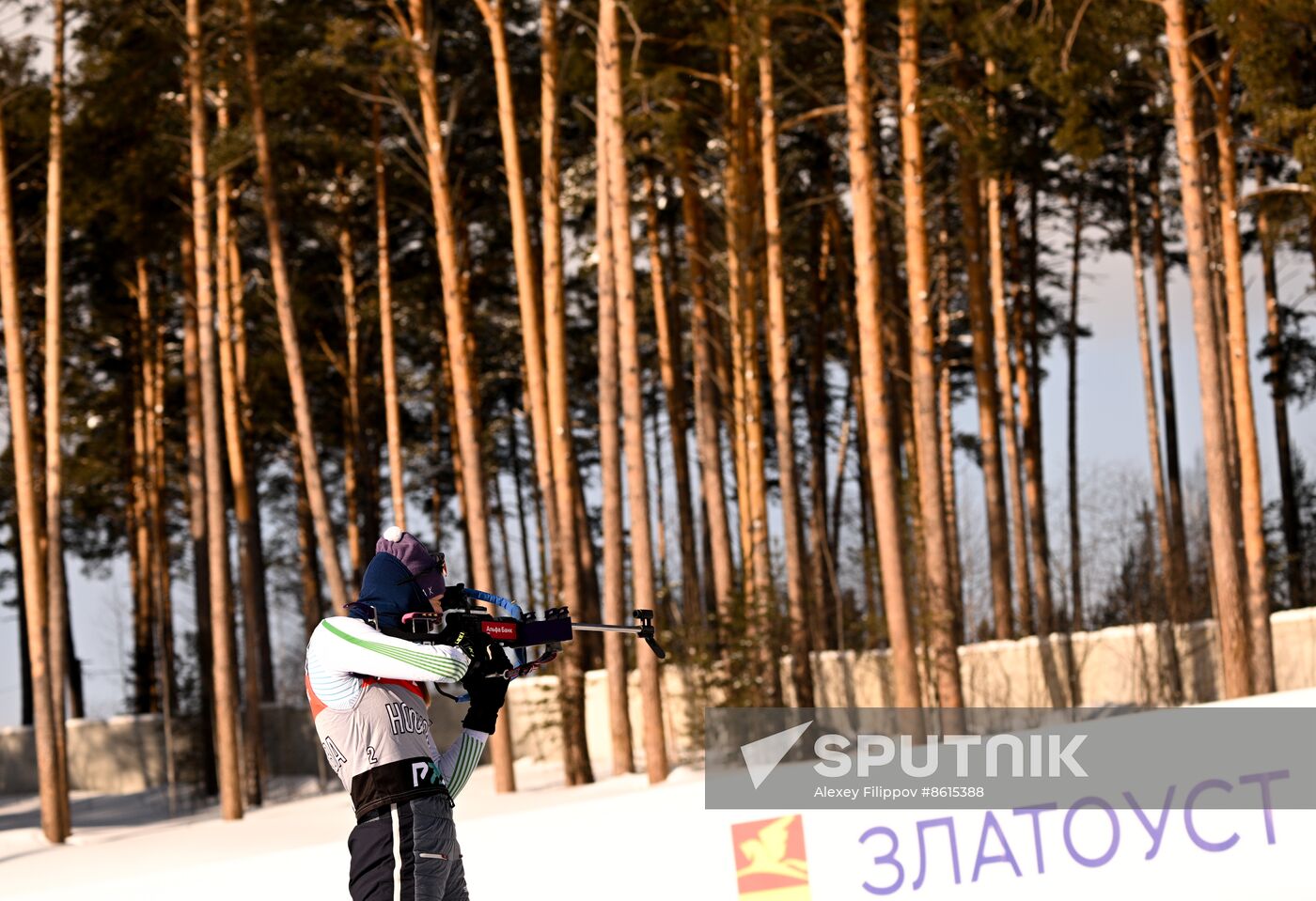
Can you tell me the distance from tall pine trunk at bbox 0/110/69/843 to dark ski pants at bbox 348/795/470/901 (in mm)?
16178

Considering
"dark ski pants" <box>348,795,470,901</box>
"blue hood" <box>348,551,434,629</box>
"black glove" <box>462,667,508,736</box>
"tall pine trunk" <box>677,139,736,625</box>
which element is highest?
"tall pine trunk" <box>677,139,736,625</box>

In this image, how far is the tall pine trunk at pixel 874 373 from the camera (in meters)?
15.1

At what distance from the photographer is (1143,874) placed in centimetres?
727

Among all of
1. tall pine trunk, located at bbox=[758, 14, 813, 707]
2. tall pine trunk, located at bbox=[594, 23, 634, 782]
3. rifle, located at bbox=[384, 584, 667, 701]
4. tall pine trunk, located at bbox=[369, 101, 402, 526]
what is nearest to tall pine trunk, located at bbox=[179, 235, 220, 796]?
tall pine trunk, located at bbox=[369, 101, 402, 526]

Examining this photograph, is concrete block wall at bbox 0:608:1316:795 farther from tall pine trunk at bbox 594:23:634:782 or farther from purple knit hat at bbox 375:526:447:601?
purple knit hat at bbox 375:526:447:601

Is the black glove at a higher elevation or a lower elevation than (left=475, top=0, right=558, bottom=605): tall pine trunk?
lower

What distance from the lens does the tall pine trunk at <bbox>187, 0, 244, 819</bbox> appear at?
795 inches

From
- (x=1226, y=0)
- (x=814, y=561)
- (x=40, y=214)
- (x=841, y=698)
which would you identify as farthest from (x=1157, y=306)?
(x=40, y=214)

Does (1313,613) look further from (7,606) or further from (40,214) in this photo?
(7,606)

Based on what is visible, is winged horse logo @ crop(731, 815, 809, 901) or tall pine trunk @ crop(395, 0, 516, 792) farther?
tall pine trunk @ crop(395, 0, 516, 792)

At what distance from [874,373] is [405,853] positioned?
10660 mm

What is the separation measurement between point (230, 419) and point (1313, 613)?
1692cm

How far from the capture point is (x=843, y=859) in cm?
750

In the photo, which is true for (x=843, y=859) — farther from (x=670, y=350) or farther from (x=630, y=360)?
(x=670, y=350)
